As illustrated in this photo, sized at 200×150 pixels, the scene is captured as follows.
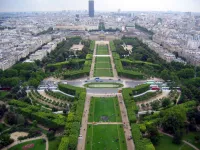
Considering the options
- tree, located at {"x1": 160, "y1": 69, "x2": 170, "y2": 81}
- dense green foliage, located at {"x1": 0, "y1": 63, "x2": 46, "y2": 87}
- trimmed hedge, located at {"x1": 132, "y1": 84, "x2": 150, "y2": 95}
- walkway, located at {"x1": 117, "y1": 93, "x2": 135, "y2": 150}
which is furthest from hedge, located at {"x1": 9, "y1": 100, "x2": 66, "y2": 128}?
tree, located at {"x1": 160, "y1": 69, "x2": 170, "y2": 81}

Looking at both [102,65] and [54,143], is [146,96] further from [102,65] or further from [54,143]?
[102,65]

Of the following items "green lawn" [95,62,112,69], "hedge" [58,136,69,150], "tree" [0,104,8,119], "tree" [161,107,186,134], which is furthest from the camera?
"green lawn" [95,62,112,69]

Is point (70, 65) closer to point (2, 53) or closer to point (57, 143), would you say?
point (2, 53)

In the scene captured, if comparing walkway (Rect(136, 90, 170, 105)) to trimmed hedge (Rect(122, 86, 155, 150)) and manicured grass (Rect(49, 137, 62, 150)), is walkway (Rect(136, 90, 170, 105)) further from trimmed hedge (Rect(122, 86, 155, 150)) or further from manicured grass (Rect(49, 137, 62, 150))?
manicured grass (Rect(49, 137, 62, 150))

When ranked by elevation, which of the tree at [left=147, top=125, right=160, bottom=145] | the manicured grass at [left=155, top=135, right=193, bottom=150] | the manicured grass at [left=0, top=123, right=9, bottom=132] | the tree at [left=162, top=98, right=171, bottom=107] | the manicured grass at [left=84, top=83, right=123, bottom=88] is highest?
the tree at [left=162, top=98, right=171, bottom=107]

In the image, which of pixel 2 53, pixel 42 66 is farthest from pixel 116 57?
pixel 2 53

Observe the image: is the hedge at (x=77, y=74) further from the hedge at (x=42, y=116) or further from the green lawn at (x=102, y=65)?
the hedge at (x=42, y=116)

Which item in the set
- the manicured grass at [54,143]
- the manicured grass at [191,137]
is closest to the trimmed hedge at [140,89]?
the manicured grass at [191,137]
